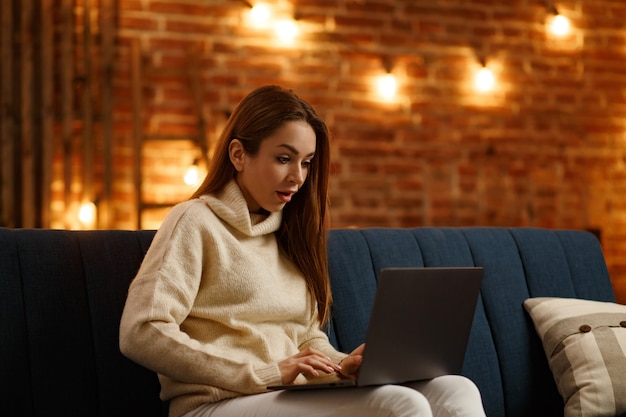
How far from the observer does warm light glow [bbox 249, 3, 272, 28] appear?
4211mm

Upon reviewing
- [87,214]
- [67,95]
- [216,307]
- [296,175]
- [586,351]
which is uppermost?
[67,95]

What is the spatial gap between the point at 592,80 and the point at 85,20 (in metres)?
2.68

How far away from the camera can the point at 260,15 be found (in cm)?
423

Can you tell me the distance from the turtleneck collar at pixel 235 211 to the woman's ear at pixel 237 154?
0.04 m

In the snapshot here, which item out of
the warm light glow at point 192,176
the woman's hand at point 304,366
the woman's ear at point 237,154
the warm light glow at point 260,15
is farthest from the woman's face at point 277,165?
the warm light glow at point 260,15

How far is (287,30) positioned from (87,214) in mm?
1284

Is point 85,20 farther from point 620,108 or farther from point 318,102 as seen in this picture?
point 620,108

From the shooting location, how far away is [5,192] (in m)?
3.85

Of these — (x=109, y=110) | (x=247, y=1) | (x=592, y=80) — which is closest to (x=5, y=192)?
(x=109, y=110)

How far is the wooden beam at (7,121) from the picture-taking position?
3848 millimetres

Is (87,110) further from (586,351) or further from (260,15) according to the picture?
(586,351)

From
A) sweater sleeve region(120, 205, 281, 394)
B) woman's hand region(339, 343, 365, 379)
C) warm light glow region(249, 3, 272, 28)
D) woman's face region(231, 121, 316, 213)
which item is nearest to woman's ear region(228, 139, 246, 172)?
woman's face region(231, 121, 316, 213)

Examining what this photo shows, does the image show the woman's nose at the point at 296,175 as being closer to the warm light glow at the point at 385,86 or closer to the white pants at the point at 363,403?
the white pants at the point at 363,403

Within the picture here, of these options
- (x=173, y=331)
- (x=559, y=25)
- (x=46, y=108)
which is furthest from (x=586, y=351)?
(x=559, y=25)
